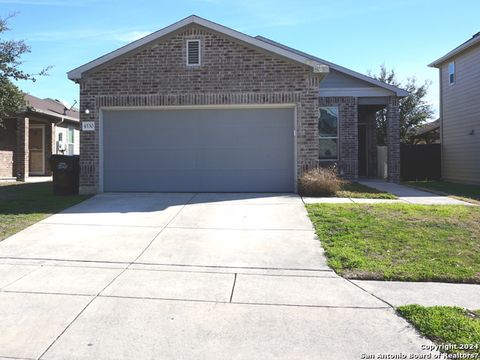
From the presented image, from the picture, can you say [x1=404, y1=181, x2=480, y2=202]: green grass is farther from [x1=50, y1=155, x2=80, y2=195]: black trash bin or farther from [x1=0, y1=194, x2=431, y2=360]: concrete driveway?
[x1=50, y1=155, x2=80, y2=195]: black trash bin

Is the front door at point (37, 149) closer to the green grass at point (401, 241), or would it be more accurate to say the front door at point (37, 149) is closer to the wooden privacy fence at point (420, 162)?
the green grass at point (401, 241)

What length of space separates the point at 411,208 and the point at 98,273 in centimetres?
671

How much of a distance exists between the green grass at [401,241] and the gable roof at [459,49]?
10747 mm

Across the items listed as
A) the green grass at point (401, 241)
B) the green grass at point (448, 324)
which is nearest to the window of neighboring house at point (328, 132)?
the green grass at point (401, 241)

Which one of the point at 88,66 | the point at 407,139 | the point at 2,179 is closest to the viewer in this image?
the point at 88,66

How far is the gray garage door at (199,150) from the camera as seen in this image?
41.3ft

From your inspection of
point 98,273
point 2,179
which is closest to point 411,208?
point 98,273

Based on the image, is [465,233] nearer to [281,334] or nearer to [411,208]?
[411,208]

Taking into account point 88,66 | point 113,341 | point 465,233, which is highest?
point 88,66

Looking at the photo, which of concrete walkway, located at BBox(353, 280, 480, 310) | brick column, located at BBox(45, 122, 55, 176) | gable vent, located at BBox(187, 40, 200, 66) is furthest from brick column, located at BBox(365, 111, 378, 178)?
concrete walkway, located at BBox(353, 280, 480, 310)

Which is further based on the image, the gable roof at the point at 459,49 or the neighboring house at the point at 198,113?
the gable roof at the point at 459,49

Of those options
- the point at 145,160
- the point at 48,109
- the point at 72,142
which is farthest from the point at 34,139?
the point at 145,160

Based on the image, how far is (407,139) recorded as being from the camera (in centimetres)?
3042

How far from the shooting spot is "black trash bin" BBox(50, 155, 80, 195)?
12.4 m
